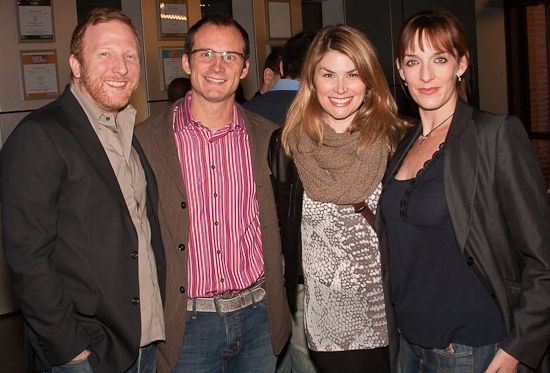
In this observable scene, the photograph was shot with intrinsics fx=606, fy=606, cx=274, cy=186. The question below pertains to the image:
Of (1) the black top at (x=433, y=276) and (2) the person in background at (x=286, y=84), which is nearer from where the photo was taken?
(1) the black top at (x=433, y=276)

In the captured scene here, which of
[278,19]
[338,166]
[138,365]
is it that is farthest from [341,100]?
[278,19]

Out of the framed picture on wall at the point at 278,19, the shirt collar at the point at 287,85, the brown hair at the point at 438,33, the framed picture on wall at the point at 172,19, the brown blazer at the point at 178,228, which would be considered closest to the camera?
the brown hair at the point at 438,33

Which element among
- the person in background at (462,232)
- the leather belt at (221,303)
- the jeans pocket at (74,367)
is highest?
the person in background at (462,232)

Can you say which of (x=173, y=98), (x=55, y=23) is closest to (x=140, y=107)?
(x=173, y=98)

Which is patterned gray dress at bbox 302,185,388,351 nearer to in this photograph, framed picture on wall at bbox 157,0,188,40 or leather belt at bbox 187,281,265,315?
leather belt at bbox 187,281,265,315

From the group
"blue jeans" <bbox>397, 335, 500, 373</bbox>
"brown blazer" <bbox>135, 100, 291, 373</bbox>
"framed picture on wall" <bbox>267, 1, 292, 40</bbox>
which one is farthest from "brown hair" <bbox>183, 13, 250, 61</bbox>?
"framed picture on wall" <bbox>267, 1, 292, 40</bbox>

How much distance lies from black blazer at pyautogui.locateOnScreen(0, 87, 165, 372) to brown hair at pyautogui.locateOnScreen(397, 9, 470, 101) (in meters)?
1.23

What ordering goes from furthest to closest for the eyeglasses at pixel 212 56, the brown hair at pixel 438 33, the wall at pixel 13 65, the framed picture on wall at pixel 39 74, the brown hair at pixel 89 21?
the framed picture on wall at pixel 39 74 → the wall at pixel 13 65 → the eyeglasses at pixel 212 56 → the brown hair at pixel 89 21 → the brown hair at pixel 438 33

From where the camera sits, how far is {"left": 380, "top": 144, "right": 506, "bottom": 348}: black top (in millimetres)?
2098

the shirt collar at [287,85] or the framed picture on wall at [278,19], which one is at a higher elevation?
the framed picture on wall at [278,19]

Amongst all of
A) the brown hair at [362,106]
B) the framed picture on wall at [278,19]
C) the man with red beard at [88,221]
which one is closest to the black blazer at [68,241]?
the man with red beard at [88,221]

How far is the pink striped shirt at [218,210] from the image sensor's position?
101 inches

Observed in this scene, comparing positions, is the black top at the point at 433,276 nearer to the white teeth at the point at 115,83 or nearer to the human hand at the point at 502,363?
the human hand at the point at 502,363

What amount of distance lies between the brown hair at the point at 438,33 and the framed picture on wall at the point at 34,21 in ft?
13.7
